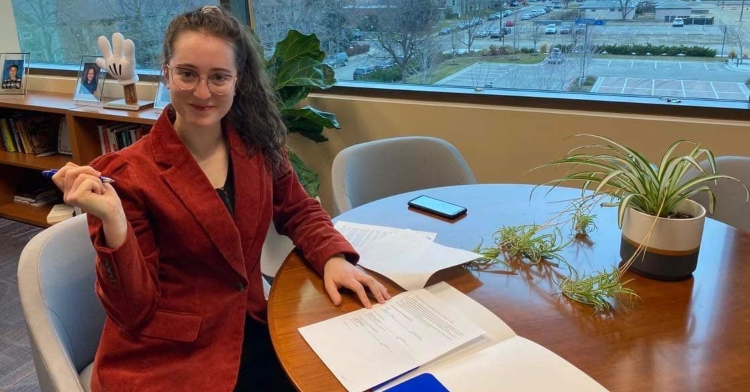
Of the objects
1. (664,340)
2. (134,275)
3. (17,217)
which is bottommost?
(17,217)

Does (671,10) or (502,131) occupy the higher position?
(671,10)

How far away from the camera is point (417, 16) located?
9.20 ft

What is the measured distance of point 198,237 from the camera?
3.97ft

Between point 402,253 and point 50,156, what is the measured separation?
3292mm

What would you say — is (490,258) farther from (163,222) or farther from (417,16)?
(417,16)

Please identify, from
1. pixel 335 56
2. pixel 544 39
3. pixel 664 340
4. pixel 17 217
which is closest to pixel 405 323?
pixel 664 340

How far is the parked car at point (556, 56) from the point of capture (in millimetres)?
2555

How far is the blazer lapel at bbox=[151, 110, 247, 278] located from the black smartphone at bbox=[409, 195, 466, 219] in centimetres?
60

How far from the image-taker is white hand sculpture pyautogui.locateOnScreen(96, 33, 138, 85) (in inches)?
126

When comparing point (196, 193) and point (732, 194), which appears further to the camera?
point (732, 194)

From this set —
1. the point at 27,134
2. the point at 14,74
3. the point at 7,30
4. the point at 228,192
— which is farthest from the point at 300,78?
the point at 7,30

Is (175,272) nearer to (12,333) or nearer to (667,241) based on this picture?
(667,241)

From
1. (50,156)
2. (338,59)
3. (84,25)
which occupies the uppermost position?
(84,25)

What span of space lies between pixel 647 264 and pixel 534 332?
0.35 m
